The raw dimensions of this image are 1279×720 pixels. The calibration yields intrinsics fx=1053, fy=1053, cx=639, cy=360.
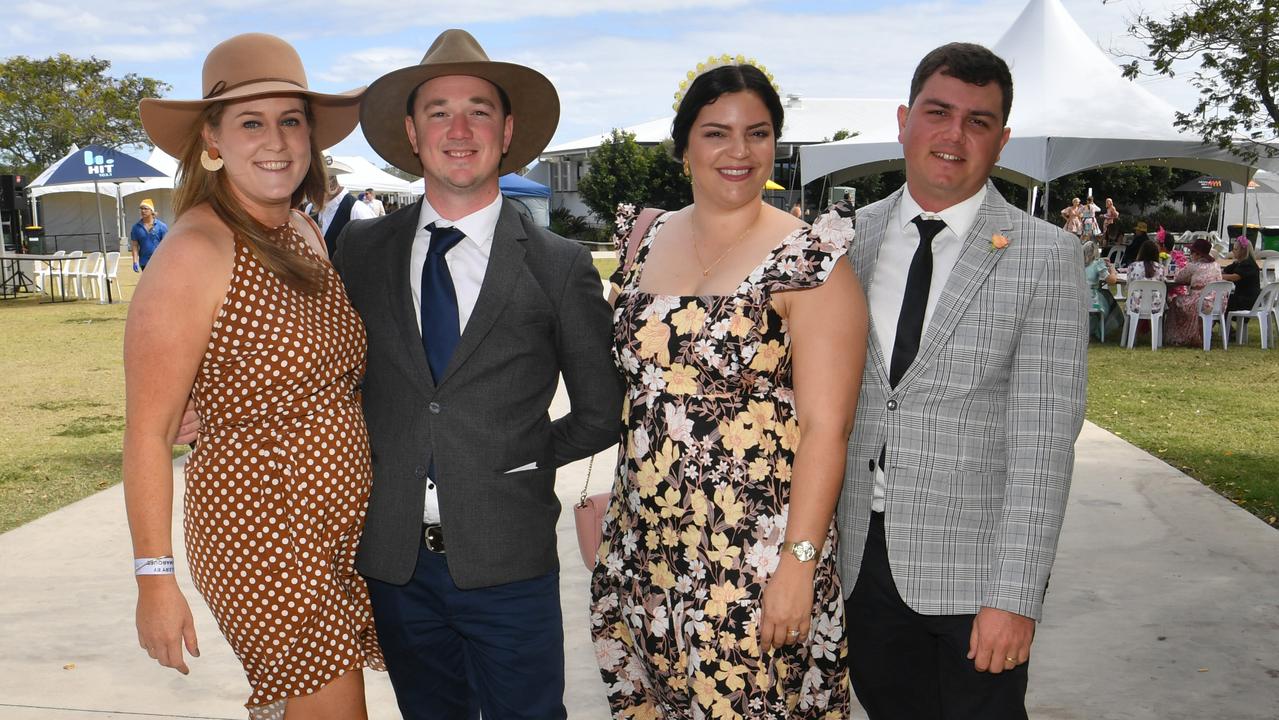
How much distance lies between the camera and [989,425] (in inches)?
92.8

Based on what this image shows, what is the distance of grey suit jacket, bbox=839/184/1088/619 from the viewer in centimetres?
229

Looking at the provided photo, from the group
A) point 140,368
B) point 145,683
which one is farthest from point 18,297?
point 140,368

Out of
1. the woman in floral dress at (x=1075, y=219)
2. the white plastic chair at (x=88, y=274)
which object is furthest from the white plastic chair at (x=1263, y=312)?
the white plastic chair at (x=88, y=274)

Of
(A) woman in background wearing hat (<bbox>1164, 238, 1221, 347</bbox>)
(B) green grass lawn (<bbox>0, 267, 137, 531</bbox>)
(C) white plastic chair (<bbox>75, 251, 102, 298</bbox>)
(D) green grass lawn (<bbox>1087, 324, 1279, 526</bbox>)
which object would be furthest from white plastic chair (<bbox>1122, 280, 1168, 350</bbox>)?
(C) white plastic chair (<bbox>75, 251, 102, 298</bbox>)

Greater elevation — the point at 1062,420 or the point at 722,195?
the point at 722,195

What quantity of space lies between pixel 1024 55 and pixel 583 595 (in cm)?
1334

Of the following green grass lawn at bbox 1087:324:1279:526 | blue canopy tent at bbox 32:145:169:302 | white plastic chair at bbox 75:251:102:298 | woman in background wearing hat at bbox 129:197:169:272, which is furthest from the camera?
white plastic chair at bbox 75:251:102:298

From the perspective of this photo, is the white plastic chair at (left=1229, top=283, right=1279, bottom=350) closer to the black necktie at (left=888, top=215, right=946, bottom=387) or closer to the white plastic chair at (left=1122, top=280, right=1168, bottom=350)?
the white plastic chair at (left=1122, top=280, right=1168, bottom=350)

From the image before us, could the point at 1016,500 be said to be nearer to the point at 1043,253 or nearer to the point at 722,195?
the point at 1043,253

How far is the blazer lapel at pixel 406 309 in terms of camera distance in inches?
98.1

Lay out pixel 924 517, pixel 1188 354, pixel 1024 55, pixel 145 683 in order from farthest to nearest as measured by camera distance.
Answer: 1. pixel 1024 55
2. pixel 1188 354
3. pixel 145 683
4. pixel 924 517

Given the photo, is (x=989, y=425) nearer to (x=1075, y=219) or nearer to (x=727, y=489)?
(x=727, y=489)

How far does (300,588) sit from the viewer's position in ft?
7.84

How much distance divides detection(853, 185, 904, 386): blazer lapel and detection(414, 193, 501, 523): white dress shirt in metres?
0.91
